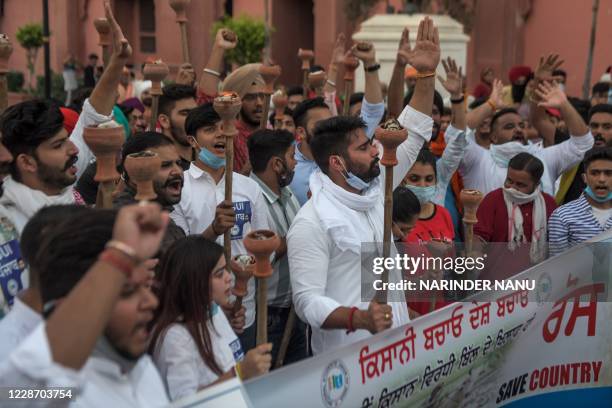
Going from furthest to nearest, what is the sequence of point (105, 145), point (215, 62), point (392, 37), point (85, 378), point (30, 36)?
point (30, 36) < point (392, 37) < point (215, 62) < point (105, 145) < point (85, 378)

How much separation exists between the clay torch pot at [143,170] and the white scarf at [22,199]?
0.38 m

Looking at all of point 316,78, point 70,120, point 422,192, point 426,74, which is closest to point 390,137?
point 426,74

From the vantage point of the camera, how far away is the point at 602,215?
15.0 feet

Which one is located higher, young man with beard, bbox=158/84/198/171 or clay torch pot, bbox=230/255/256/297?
young man with beard, bbox=158/84/198/171

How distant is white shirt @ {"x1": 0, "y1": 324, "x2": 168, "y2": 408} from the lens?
6.10 ft

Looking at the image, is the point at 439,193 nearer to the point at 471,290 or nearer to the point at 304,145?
the point at 304,145

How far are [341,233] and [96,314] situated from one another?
61.0 inches

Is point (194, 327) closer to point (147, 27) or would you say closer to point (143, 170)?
point (143, 170)

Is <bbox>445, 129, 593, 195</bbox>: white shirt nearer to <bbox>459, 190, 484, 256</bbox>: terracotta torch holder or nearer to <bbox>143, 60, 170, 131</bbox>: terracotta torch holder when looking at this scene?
<bbox>459, 190, 484, 256</bbox>: terracotta torch holder

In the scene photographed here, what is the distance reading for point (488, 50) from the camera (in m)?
16.4

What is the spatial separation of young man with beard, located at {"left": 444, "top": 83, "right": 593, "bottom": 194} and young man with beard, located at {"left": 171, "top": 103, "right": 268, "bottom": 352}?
1.93 meters

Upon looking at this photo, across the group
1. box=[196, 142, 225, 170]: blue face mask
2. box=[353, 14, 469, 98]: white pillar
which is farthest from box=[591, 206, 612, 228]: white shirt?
box=[353, 14, 469, 98]: white pillar

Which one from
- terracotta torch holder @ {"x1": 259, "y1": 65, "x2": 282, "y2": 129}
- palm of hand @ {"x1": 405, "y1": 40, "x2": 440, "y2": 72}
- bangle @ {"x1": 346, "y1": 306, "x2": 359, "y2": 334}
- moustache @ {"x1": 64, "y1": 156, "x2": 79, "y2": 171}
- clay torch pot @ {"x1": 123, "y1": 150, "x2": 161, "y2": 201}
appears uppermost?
palm of hand @ {"x1": 405, "y1": 40, "x2": 440, "y2": 72}

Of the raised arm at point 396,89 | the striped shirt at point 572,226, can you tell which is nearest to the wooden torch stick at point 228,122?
the striped shirt at point 572,226
